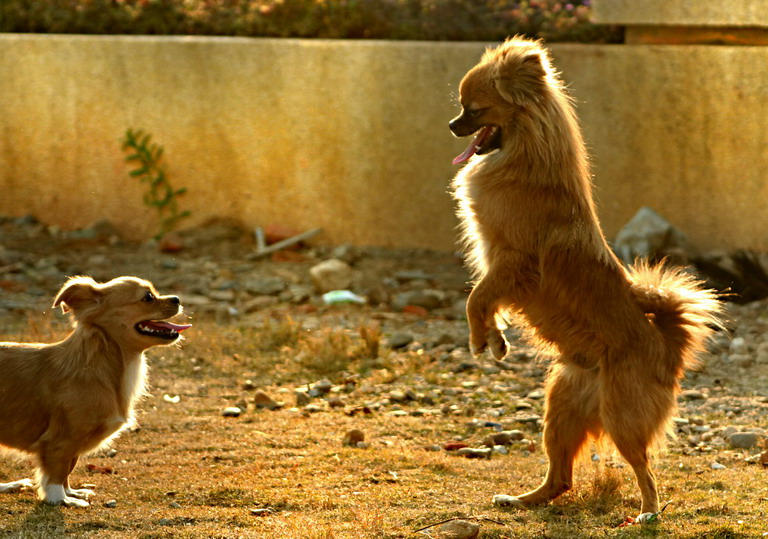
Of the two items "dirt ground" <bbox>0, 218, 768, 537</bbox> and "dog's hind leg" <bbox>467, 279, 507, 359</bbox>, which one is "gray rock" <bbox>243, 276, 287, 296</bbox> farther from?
"dog's hind leg" <bbox>467, 279, 507, 359</bbox>

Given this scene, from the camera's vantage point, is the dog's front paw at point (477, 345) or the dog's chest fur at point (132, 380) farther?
the dog's front paw at point (477, 345)

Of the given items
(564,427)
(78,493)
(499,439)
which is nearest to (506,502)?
(564,427)

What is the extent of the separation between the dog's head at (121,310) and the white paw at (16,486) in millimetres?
862

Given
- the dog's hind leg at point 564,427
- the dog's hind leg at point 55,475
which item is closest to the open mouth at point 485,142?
the dog's hind leg at point 564,427

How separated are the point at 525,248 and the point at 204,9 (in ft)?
25.3

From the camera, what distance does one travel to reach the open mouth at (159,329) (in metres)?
5.53

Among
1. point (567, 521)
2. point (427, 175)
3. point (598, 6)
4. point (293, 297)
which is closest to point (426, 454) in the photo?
point (567, 521)

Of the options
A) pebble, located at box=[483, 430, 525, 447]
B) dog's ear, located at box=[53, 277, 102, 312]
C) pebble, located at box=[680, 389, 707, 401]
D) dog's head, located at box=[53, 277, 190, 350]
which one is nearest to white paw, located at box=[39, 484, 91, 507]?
dog's head, located at box=[53, 277, 190, 350]

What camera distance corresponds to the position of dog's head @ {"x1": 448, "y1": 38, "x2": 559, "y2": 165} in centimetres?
556

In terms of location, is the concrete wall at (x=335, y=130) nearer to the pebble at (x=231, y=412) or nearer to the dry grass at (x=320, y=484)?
the dry grass at (x=320, y=484)

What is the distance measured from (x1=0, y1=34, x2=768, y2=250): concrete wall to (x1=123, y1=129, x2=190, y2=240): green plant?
4.8 inches

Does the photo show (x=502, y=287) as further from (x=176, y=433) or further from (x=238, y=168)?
(x=238, y=168)

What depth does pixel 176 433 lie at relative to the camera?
21.5ft

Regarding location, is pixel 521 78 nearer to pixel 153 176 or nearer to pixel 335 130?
pixel 335 130
